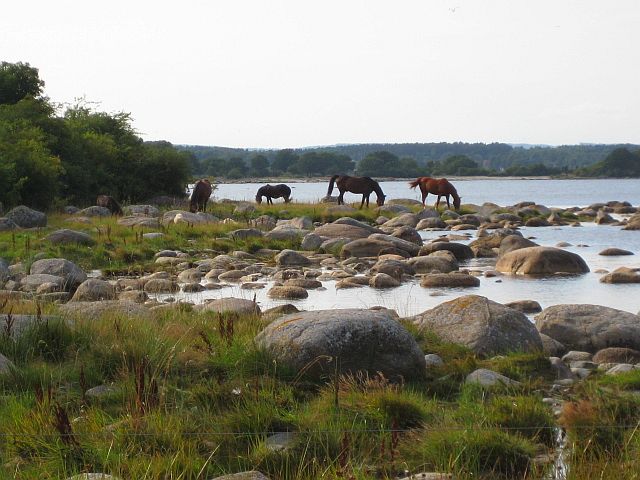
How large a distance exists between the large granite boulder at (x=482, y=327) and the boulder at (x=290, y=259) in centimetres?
1123

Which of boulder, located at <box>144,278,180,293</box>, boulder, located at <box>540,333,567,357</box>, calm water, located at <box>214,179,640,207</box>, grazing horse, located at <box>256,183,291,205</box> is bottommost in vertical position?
calm water, located at <box>214,179,640,207</box>

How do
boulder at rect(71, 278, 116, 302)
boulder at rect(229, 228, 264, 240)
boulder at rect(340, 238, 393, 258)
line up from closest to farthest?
boulder at rect(71, 278, 116, 302) < boulder at rect(340, 238, 393, 258) < boulder at rect(229, 228, 264, 240)

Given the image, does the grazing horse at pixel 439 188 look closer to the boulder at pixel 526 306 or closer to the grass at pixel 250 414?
the boulder at pixel 526 306

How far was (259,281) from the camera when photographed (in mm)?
18344

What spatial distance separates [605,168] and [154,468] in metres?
138

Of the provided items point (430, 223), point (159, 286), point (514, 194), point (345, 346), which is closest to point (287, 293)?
point (159, 286)

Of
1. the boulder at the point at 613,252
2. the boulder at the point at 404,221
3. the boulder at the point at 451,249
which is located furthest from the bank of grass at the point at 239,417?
the boulder at the point at 404,221

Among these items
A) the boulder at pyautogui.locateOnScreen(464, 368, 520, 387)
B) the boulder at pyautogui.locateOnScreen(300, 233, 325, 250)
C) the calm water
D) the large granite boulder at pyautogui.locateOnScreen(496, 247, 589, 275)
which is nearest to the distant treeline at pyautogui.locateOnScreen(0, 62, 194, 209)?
the calm water

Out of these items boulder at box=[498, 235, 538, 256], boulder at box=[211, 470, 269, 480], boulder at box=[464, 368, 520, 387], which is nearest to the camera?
boulder at box=[211, 470, 269, 480]

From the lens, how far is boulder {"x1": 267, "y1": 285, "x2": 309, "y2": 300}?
16.0 metres

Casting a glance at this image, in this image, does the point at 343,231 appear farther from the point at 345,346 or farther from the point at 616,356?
the point at 345,346

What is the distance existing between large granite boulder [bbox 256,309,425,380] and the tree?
1302 inches

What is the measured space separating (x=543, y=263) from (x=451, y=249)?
3726mm

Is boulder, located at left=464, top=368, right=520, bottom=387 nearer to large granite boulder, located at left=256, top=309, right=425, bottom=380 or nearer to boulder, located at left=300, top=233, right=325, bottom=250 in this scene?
large granite boulder, located at left=256, top=309, right=425, bottom=380
